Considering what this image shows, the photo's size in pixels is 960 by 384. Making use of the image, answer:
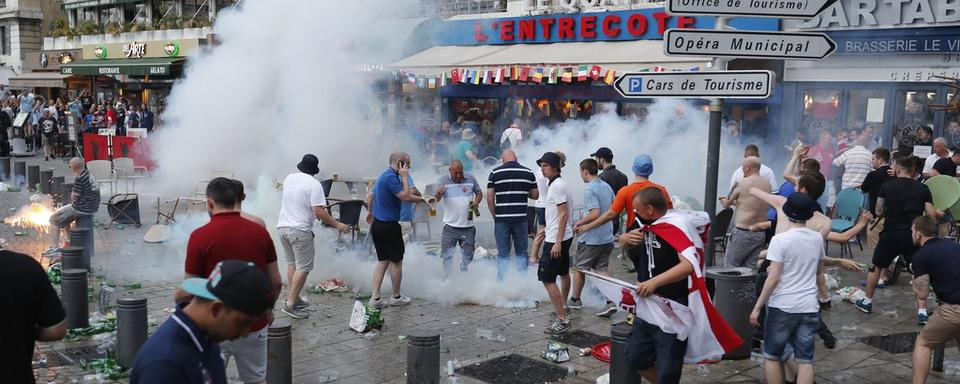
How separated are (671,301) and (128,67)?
30.2 metres

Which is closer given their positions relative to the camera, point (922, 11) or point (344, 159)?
point (922, 11)

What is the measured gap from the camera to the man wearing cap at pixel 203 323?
254 centimetres

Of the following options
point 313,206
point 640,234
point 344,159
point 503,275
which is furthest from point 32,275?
point 344,159

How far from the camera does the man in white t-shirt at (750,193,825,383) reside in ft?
16.8

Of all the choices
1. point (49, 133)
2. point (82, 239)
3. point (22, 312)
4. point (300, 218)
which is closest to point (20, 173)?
point (49, 133)

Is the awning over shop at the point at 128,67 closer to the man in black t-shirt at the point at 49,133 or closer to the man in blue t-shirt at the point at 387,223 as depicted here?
the man in black t-shirt at the point at 49,133

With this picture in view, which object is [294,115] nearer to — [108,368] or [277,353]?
[108,368]

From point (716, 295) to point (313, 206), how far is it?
355 cm

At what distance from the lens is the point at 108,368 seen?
6191 mm

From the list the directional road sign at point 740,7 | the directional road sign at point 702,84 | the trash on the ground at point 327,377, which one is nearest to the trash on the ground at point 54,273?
the trash on the ground at point 327,377

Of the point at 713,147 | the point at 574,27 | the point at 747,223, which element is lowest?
the point at 747,223

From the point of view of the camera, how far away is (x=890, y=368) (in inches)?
252

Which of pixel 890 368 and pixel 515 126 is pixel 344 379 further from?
pixel 515 126

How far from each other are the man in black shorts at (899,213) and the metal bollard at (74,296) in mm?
7181
